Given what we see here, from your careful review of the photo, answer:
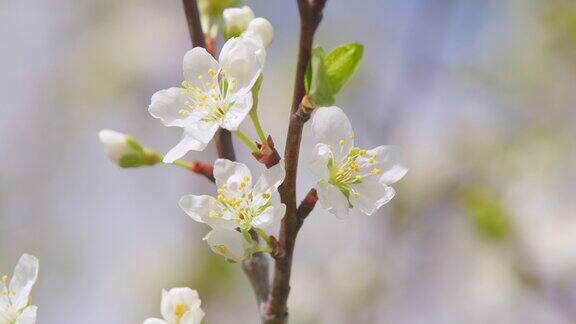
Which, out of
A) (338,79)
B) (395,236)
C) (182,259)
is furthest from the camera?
(182,259)

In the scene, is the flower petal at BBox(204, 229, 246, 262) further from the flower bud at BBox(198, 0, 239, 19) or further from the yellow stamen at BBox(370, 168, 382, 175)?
the flower bud at BBox(198, 0, 239, 19)

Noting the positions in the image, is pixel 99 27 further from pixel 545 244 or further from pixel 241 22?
pixel 241 22

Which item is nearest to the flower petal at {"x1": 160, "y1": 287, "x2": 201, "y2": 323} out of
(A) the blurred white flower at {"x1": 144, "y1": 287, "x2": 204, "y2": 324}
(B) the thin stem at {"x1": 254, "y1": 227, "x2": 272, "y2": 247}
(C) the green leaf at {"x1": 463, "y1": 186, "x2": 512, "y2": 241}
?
(A) the blurred white flower at {"x1": 144, "y1": 287, "x2": 204, "y2": 324}

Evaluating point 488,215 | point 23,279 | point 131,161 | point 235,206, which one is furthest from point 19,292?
point 488,215

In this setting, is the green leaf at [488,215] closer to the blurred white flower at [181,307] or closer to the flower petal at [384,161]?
the flower petal at [384,161]

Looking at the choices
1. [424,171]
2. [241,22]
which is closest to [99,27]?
[424,171]

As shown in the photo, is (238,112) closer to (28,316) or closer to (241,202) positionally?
(241,202)
